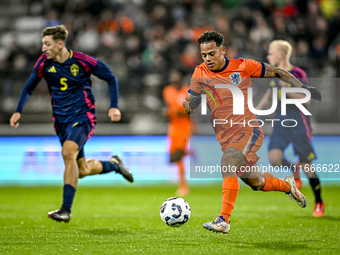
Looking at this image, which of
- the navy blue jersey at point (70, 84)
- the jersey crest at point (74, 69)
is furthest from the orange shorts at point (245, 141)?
the jersey crest at point (74, 69)

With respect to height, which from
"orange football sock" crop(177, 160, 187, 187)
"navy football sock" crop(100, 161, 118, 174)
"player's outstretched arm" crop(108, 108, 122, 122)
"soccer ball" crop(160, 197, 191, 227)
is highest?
"player's outstretched arm" crop(108, 108, 122, 122)

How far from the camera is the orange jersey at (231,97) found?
559 cm

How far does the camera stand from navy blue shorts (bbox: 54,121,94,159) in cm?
658

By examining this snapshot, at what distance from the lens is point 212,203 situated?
29.7ft

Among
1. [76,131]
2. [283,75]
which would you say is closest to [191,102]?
[283,75]

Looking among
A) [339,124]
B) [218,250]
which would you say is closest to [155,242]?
[218,250]

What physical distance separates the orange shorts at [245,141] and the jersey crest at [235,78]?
0.46m

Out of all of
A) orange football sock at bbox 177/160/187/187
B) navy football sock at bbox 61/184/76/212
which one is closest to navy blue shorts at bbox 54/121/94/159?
navy football sock at bbox 61/184/76/212

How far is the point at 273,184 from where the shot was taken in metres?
5.67

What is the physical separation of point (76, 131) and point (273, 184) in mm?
2362

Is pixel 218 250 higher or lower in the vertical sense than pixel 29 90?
lower

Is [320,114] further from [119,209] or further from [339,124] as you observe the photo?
[119,209]

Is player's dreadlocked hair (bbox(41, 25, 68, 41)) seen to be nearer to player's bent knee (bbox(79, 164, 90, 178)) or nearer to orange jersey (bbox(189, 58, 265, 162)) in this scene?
player's bent knee (bbox(79, 164, 90, 178))

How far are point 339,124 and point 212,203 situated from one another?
18.2 ft
